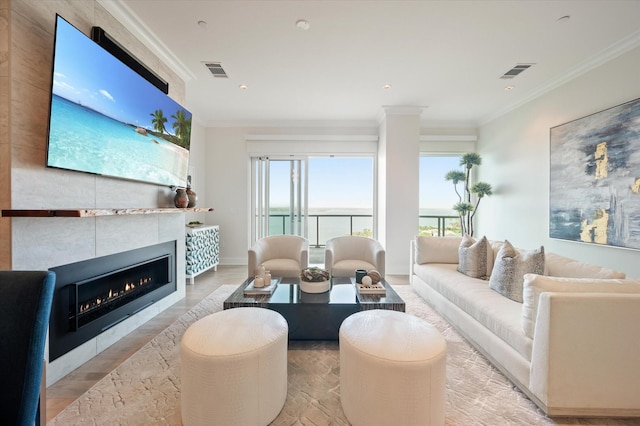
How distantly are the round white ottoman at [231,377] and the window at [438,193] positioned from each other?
15.8ft

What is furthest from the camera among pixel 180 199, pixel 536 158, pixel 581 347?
pixel 536 158

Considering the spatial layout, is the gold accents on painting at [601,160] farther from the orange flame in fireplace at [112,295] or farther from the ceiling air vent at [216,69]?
the orange flame in fireplace at [112,295]

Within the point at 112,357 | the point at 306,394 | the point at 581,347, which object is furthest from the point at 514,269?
the point at 112,357

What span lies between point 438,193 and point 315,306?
471 centimetres

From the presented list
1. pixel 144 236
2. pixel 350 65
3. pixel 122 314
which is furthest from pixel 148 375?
pixel 350 65

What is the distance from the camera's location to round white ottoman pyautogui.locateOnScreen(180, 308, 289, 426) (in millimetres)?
1364

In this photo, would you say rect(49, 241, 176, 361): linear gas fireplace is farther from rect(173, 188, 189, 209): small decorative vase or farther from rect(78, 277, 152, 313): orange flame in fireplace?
rect(173, 188, 189, 209): small decorative vase

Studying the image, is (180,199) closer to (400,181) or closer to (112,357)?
(112,357)

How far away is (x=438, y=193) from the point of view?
235 inches

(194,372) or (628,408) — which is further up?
(194,372)

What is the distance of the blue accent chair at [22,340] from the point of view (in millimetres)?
820

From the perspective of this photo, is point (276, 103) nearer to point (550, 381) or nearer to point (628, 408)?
point (550, 381)

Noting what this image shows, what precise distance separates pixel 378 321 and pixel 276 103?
157 inches

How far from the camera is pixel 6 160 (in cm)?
163
